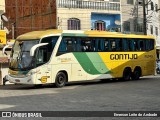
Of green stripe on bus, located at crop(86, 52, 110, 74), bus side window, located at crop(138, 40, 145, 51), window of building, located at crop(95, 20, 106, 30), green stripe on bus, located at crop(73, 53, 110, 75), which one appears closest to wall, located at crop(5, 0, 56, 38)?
window of building, located at crop(95, 20, 106, 30)

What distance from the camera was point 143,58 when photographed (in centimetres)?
2956

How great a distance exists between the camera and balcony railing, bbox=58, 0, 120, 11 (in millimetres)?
38562

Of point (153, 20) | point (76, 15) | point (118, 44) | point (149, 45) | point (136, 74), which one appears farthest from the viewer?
point (153, 20)

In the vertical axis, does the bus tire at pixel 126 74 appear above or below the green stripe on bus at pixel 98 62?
below

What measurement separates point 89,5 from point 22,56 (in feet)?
61.8

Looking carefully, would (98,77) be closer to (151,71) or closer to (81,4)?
(151,71)

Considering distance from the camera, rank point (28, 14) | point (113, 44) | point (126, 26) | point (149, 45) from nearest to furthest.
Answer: point (113, 44)
point (149, 45)
point (28, 14)
point (126, 26)

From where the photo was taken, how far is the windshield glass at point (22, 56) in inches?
882

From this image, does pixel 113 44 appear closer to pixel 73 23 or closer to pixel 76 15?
pixel 76 15

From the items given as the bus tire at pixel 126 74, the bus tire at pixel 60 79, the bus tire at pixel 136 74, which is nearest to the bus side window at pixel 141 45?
the bus tire at pixel 136 74

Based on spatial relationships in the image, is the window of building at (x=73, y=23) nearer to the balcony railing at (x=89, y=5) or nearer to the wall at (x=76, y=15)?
the wall at (x=76, y=15)

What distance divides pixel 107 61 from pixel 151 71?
5.30m

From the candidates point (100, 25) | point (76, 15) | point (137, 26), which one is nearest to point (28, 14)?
point (76, 15)

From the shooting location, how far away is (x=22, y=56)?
22.7 metres
